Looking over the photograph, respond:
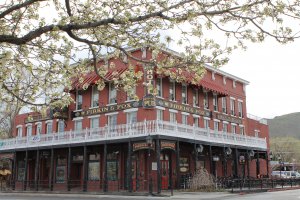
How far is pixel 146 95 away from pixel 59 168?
40.1 ft

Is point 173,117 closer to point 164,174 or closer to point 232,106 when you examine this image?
point 164,174

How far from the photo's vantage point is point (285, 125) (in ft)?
539

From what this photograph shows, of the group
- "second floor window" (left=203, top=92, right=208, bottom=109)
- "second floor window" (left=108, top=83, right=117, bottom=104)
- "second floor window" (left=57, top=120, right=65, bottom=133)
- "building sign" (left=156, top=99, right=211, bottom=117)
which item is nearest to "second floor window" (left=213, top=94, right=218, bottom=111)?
"second floor window" (left=203, top=92, right=208, bottom=109)

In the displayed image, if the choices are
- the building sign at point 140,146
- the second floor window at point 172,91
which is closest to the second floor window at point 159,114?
the second floor window at point 172,91

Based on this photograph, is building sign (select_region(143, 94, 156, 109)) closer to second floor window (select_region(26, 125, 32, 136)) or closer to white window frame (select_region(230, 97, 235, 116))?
white window frame (select_region(230, 97, 235, 116))

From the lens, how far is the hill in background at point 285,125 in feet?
508

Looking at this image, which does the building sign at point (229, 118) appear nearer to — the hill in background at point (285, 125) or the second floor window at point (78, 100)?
the second floor window at point (78, 100)

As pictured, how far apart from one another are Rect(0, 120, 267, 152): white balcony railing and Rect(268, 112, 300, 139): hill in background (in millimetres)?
125361

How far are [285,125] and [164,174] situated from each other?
14703 cm

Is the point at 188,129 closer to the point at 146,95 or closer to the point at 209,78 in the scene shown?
the point at 146,95

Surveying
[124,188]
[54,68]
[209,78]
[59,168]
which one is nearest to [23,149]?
[59,168]

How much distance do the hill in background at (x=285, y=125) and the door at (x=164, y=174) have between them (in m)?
130

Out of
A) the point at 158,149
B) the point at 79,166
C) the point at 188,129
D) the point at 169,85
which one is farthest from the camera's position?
the point at 79,166

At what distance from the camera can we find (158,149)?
2447cm
